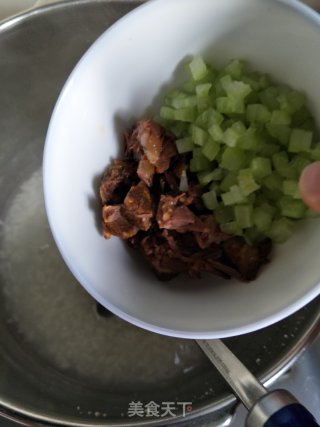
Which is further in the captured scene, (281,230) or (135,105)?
(135,105)

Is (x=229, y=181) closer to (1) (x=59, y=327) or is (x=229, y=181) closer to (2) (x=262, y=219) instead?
(2) (x=262, y=219)

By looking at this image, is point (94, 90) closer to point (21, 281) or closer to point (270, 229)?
point (270, 229)

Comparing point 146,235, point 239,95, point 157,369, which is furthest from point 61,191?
point 157,369

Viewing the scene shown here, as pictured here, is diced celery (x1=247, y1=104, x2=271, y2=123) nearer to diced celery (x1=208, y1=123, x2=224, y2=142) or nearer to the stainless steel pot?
diced celery (x1=208, y1=123, x2=224, y2=142)

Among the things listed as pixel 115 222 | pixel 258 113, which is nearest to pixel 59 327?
pixel 115 222

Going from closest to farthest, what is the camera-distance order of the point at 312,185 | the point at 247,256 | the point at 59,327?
the point at 312,185
the point at 247,256
the point at 59,327

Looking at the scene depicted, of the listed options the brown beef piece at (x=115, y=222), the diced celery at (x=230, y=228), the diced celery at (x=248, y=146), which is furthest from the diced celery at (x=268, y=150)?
the brown beef piece at (x=115, y=222)

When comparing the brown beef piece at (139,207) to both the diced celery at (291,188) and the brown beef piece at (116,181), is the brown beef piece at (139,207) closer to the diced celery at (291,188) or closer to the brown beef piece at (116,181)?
the brown beef piece at (116,181)
